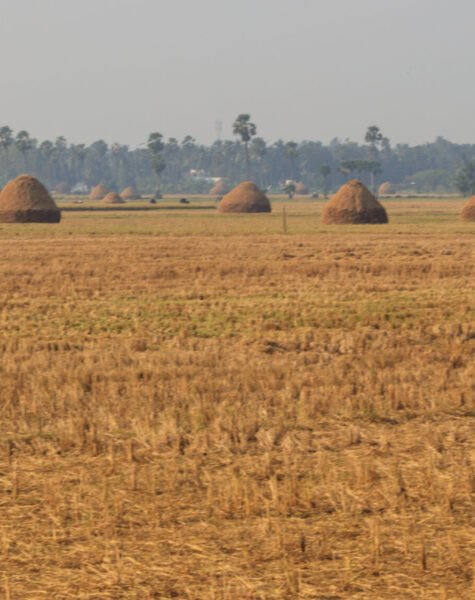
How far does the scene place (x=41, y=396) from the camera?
12.6 metres

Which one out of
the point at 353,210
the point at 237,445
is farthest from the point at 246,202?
the point at 237,445

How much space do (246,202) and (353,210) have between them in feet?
79.5

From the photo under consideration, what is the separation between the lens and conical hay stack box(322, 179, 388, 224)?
199 ft

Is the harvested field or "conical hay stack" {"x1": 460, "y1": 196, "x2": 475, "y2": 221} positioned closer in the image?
the harvested field

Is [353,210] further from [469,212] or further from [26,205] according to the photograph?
[26,205]

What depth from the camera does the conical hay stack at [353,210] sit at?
6078 centimetres

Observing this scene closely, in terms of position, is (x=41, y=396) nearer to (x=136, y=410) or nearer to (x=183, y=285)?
(x=136, y=410)

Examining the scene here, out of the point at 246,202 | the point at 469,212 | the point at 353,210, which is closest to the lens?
the point at 353,210

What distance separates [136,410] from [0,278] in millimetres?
16707

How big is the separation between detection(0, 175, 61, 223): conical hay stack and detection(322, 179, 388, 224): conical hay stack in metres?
14.9

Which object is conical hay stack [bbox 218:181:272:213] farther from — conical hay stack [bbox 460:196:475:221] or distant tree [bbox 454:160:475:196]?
distant tree [bbox 454:160:475:196]

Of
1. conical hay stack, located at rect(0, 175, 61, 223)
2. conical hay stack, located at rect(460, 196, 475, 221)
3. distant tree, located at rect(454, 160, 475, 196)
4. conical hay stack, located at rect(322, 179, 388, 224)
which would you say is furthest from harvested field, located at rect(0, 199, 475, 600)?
distant tree, located at rect(454, 160, 475, 196)

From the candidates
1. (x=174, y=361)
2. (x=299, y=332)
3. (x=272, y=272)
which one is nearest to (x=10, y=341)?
(x=174, y=361)

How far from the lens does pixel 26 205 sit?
61.5 metres
